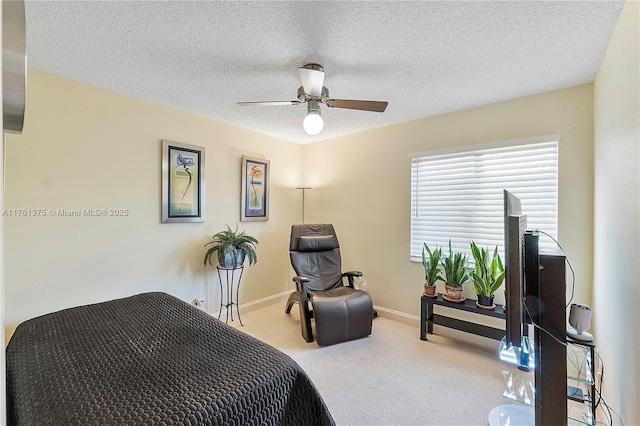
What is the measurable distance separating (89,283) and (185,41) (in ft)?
7.12

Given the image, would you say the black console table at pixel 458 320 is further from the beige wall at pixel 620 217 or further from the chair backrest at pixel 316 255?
the chair backrest at pixel 316 255

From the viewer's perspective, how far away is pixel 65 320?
169 cm

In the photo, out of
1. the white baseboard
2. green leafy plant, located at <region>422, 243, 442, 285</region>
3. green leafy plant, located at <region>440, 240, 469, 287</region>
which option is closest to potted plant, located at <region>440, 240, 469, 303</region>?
green leafy plant, located at <region>440, 240, 469, 287</region>

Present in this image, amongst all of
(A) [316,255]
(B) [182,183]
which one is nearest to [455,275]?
(A) [316,255]

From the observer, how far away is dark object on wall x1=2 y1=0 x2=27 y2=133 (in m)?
0.56

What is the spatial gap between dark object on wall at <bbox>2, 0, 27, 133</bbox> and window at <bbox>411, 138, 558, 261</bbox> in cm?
319

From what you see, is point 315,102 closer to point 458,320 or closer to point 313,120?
point 313,120

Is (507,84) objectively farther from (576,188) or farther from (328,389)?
(328,389)

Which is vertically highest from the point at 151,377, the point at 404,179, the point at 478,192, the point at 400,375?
the point at 404,179

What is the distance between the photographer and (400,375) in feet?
7.64

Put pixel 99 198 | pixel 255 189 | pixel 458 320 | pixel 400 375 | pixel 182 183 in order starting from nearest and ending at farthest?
pixel 400 375 → pixel 99 198 → pixel 458 320 → pixel 182 183 → pixel 255 189

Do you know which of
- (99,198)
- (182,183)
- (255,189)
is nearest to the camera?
(99,198)

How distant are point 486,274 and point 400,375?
1.20 meters

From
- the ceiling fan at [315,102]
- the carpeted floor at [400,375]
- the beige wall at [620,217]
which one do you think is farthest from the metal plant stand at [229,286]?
the beige wall at [620,217]
